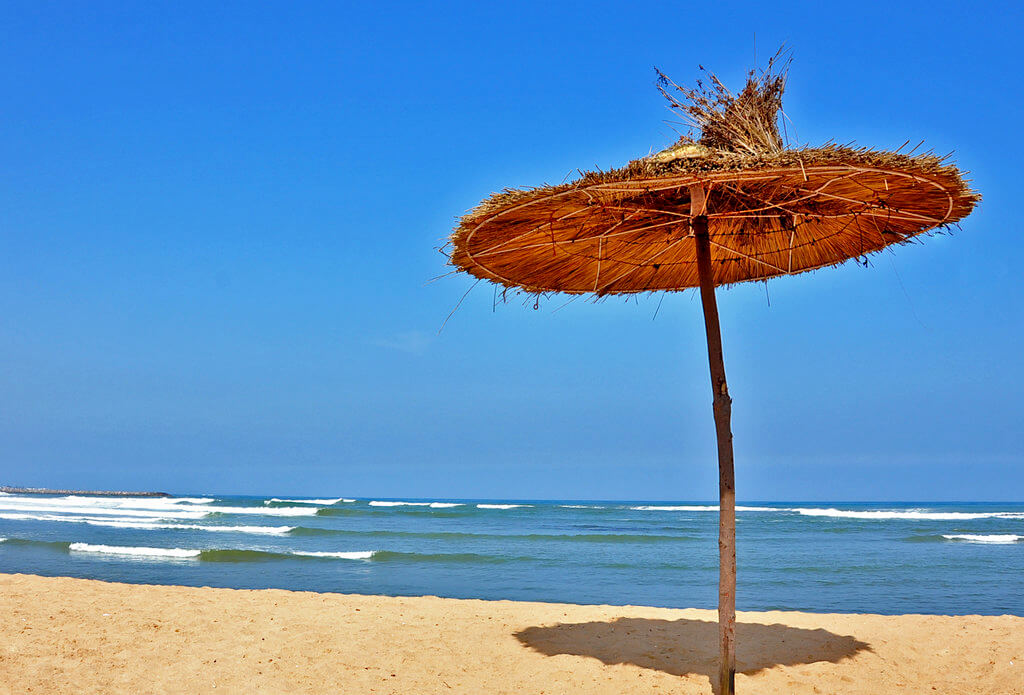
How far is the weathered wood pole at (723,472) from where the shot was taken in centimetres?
422

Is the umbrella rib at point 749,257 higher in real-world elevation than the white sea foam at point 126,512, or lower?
higher

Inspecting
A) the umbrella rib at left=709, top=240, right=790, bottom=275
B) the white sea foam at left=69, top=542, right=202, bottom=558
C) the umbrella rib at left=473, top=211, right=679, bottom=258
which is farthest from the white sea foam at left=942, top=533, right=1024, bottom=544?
the umbrella rib at left=473, top=211, right=679, bottom=258

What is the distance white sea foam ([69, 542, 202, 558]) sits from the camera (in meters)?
14.7

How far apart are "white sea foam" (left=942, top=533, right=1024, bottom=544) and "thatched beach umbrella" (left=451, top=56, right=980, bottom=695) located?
66.1ft

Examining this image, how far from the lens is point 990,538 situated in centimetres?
2177

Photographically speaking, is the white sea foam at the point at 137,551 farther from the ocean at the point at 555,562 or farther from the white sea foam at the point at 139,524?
the white sea foam at the point at 139,524

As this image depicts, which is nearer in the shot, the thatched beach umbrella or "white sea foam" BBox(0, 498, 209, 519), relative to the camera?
the thatched beach umbrella

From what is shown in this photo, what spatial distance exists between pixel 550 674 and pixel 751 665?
4.57 feet

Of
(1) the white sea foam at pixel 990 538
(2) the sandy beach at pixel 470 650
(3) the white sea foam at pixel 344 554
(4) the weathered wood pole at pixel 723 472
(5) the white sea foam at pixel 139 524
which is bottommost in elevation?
(5) the white sea foam at pixel 139 524

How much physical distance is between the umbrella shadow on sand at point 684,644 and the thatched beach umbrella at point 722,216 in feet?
3.35

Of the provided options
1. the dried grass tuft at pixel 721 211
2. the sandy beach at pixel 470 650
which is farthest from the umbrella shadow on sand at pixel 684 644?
the dried grass tuft at pixel 721 211

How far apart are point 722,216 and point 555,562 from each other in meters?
11.6

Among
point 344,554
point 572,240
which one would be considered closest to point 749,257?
point 572,240

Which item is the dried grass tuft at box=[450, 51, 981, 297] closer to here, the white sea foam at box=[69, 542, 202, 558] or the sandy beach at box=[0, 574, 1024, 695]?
the sandy beach at box=[0, 574, 1024, 695]
